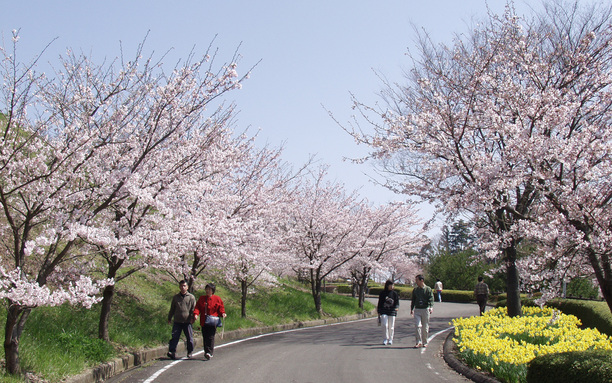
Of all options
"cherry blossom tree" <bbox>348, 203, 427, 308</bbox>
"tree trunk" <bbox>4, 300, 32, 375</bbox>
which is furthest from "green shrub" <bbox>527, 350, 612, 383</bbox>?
"cherry blossom tree" <bbox>348, 203, 427, 308</bbox>

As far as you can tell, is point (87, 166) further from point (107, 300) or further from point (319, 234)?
point (319, 234)

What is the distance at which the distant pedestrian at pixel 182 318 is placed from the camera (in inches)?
413

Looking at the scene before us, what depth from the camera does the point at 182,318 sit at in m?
10.7

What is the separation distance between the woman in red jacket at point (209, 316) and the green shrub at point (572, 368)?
20.8 ft

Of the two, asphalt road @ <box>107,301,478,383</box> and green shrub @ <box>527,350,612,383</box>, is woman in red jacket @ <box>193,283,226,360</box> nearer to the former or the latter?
asphalt road @ <box>107,301,478,383</box>

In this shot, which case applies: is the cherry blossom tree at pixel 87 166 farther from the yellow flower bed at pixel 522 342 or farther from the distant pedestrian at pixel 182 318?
the yellow flower bed at pixel 522 342

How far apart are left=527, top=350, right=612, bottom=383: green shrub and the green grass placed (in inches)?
263

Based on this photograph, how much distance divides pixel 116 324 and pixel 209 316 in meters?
2.51

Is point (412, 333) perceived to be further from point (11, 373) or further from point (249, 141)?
point (11, 373)

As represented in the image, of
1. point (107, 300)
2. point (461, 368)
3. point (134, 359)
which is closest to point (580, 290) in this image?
point (461, 368)

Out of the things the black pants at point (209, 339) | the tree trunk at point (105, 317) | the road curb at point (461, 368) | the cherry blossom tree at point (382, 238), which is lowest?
the road curb at point (461, 368)

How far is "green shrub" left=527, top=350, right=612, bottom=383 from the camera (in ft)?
18.1

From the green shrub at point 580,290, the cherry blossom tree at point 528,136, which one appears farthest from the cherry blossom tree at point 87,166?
the green shrub at point 580,290

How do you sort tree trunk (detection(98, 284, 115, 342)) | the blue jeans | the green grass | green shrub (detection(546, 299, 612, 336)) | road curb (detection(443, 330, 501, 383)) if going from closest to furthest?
the green grass, road curb (detection(443, 330, 501, 383)), tree trunk (detection(98, 284, 115, 342)), the blue jeans, green shrub (detection(546, 299, 612, 336))
